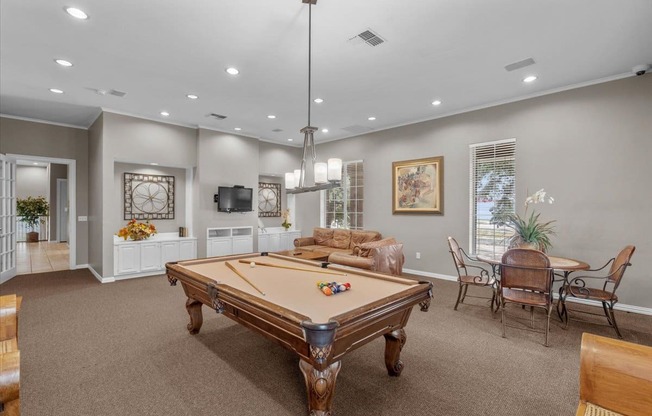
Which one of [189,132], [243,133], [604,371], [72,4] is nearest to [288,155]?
[243,133]

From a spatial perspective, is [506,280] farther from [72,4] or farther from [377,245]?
[72,4]

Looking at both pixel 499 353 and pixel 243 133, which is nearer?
pixel 499 353

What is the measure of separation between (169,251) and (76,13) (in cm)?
439

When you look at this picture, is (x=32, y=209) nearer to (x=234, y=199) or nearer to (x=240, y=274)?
(x=234, y=199)

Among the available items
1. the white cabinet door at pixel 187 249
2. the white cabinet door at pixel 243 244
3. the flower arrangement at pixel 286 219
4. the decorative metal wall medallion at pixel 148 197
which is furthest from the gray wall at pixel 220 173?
the flower arrangement at pixel 286 219

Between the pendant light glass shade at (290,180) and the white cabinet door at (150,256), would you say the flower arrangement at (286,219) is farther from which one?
the pendant light glass shade at (290,180)

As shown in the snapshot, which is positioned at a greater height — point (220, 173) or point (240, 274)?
point (220, 173)

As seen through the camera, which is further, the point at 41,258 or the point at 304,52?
the point at 41,258

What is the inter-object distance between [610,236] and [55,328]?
7.11m

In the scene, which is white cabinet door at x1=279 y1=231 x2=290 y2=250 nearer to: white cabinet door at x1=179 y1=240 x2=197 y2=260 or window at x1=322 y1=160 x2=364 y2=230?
window at x1=322 y1=160 x2=364 y2=230

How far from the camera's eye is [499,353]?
2.84m

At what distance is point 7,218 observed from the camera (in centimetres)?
560

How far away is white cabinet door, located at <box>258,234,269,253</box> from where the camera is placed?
7.57 m

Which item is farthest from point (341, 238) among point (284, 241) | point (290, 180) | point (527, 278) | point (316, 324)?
point (316, 324)
